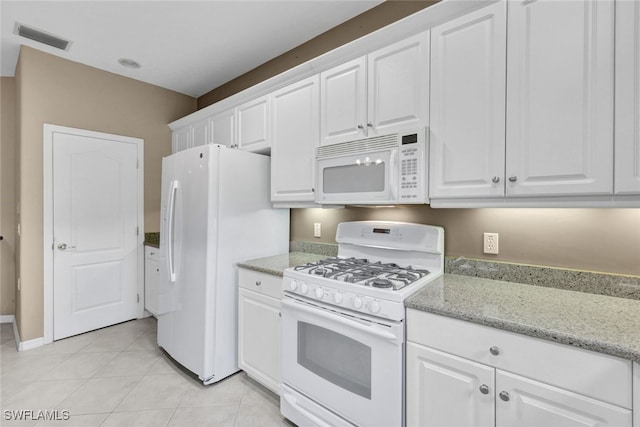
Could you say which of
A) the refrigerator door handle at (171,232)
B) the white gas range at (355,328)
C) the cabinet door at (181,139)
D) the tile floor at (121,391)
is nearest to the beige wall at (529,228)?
the white gas range at (355,328)

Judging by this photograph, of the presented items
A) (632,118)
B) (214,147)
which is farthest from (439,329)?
(214,147)

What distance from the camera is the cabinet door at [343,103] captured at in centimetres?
190

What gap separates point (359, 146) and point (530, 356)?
1.33 metres

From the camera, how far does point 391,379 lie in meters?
1.36

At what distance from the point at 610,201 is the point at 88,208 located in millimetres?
4098

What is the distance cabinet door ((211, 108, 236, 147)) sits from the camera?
2.80m

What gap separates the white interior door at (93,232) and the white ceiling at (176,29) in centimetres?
92

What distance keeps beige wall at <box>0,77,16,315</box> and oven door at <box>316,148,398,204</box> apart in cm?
373

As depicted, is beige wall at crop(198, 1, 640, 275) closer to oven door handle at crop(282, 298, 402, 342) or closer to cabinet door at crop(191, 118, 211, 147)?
oven door handle at crop(282, 298, 402, 342)

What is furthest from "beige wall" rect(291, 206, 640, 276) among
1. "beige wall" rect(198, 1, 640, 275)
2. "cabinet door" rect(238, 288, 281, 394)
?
"cabinet door" rect(238, 288, 281, 394)

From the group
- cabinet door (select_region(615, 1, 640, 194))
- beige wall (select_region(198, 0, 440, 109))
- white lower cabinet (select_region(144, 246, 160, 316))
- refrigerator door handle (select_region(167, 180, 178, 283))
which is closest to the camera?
cabinet door (select_region(615, 1, 640, 194))

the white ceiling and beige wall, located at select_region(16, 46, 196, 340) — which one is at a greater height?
the white ceiling

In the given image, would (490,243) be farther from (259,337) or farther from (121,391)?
(121,391)

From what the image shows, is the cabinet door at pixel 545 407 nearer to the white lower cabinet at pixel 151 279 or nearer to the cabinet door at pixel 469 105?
the cabinet door at pixel 469 105
